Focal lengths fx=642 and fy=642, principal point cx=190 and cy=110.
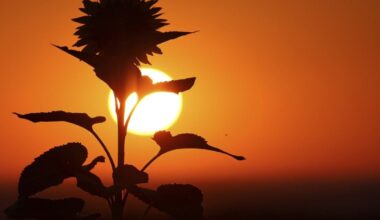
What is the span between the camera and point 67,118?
5547 millimetres

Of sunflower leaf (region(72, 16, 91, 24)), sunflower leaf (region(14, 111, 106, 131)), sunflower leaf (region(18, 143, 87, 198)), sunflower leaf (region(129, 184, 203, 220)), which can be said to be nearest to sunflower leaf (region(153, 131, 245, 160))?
sunflower leaf (region(129, 184, 203, 220))

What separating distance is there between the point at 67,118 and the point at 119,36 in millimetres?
845

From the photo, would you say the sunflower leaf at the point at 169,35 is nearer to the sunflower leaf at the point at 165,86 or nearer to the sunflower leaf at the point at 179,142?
the sunflower leaf at the point at 165,86

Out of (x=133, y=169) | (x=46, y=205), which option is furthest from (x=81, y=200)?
(x=133, y=169)

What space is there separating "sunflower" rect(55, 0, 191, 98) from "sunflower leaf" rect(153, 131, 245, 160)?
540 mm

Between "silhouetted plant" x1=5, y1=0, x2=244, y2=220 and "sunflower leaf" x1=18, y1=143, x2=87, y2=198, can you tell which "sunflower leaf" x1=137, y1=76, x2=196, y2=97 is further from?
"sunflower leaf" x1=18, y1=143, x2=87, y2=198

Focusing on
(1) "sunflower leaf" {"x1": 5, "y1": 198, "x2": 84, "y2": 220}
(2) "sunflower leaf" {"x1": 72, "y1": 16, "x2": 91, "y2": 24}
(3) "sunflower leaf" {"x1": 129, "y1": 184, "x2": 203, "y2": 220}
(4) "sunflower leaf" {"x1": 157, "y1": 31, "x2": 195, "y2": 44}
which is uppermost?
(2) "sunflower leaf" {"x1": 72, "y1": 16, "x2": 91, "y2": 24}

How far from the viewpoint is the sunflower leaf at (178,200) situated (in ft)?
16.6

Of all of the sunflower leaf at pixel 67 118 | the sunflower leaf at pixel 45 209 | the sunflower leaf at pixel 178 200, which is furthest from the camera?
the sunflower leaf at pixel 67 118

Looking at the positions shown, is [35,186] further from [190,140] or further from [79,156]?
[190,140]

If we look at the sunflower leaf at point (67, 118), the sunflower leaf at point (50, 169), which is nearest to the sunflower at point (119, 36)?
the sunflower leaf at point (67, 118)

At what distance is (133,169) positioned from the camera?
4.93 metres

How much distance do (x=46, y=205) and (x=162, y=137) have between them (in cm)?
117

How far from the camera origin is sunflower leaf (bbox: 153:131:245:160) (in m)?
5.41
